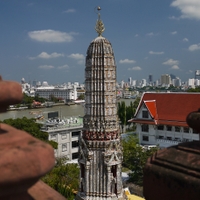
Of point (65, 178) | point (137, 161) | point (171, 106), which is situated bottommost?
point (65, 178)

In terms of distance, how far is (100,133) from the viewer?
1139 centimetres

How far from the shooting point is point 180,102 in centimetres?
3056

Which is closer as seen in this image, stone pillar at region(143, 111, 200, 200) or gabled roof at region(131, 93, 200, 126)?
stone pillar at region(143, 111, 200, 200)

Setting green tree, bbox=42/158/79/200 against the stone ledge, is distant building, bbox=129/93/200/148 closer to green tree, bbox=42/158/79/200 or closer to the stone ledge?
green tree, bbox=42/158/79/200

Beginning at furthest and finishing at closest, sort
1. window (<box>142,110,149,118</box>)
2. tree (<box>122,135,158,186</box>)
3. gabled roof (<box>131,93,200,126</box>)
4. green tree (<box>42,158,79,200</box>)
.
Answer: window (<box>142,110,149,118</box>), gabled roof (<box>131,93,200,126</box>), tree (<box>122,135,158,186</box>), green tree (<box>42,158,79,200</box>)

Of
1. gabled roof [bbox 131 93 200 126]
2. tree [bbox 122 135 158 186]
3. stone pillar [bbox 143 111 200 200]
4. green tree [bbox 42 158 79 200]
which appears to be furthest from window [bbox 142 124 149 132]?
stone pillar [bbox 143 111 200 200]

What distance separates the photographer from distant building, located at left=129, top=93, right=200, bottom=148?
29.1 metres

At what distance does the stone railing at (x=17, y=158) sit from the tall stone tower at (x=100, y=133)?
9491mm

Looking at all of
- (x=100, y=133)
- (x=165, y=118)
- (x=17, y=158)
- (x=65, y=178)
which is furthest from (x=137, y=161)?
(x=17, y=158)

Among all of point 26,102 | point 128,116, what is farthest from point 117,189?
point 26,102

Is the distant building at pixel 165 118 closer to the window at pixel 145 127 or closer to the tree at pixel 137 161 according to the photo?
the window at pixel 145 127

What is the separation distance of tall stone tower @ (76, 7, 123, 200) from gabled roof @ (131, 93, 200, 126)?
18702mm

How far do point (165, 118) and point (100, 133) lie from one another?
A: 19972 millimetres

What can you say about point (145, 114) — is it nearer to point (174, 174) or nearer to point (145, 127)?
point (145, 127)
